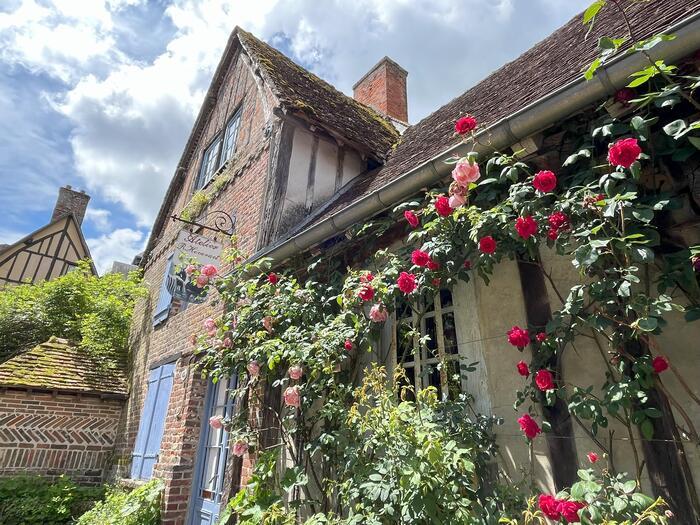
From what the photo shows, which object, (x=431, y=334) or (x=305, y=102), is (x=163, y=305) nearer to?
(x=305, y=102)

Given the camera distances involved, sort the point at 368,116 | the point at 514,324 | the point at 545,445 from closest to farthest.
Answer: the point at 545,445 → the point at 514,324 → the point at 368,116

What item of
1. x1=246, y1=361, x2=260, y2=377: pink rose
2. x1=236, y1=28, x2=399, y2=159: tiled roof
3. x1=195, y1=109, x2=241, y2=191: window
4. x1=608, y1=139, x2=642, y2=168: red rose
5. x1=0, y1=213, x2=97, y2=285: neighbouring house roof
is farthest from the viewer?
x1=0, y1=213, x2=97, y2=285: neighbouring house roof

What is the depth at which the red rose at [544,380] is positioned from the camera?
2.08 meters

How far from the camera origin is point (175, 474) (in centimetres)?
502

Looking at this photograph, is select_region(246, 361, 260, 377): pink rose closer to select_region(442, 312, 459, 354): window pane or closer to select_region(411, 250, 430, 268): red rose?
select_region(442, 312, 459, 354): window pane

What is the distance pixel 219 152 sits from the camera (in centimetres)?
816

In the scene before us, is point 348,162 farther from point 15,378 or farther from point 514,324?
point 15,378

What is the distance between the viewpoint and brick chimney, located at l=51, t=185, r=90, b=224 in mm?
20016

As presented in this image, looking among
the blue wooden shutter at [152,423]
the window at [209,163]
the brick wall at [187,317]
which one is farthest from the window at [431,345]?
the window at [209,163]

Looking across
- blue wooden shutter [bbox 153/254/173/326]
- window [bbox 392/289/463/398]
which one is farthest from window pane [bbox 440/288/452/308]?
blue wooden shutter [bbox 153/254/173/326]

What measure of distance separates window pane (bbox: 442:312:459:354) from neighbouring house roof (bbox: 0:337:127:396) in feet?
25.7

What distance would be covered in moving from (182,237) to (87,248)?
17.8 m

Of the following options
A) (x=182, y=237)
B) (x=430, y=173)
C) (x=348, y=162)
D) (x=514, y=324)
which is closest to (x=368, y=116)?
(x=348, y=162)

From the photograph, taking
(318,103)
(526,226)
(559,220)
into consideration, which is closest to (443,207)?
(526,226)
